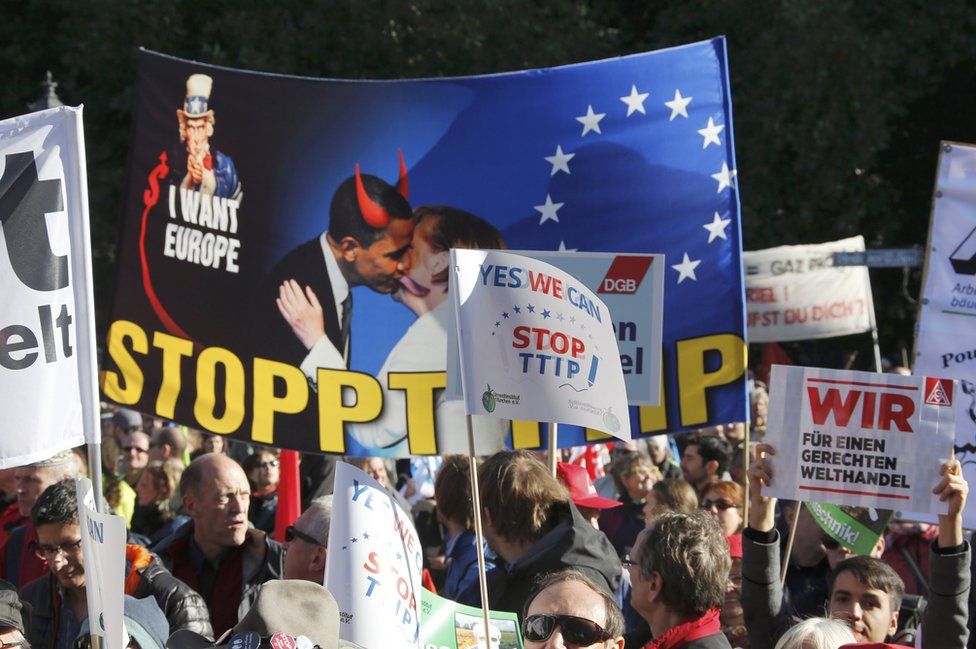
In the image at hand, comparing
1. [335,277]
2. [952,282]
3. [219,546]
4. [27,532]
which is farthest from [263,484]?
[952,282]

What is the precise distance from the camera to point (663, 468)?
9.63 meters

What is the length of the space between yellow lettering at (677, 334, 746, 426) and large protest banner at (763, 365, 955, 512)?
1.66 m

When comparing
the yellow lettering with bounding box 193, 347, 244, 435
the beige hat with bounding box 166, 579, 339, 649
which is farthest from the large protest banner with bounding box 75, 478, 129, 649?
the yellow lettering with bounding box 193, 347, 244, 435

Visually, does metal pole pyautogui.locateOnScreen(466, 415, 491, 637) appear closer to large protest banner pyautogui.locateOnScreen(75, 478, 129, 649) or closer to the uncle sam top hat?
large protest banner pyautogui.locateOnScreen(75, 478, 129, 649)

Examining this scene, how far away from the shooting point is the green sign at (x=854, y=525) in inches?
219

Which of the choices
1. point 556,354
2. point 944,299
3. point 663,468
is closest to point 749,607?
point 556,354

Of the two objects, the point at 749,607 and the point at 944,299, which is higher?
the point at 944,299

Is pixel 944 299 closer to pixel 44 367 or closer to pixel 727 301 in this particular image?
pixel 727 301

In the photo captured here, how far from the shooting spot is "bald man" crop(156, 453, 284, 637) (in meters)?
5.21

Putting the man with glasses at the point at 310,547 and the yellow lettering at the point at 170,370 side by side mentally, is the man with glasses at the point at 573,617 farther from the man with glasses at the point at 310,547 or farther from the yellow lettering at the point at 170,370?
the yellow lettering at the point at 170,370

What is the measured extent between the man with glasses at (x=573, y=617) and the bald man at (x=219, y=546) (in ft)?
5.78

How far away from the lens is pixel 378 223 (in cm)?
665

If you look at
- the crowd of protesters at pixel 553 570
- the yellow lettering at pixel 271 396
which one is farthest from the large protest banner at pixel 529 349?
the yellow lettering at pixel 271 396

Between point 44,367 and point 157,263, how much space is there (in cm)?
272
